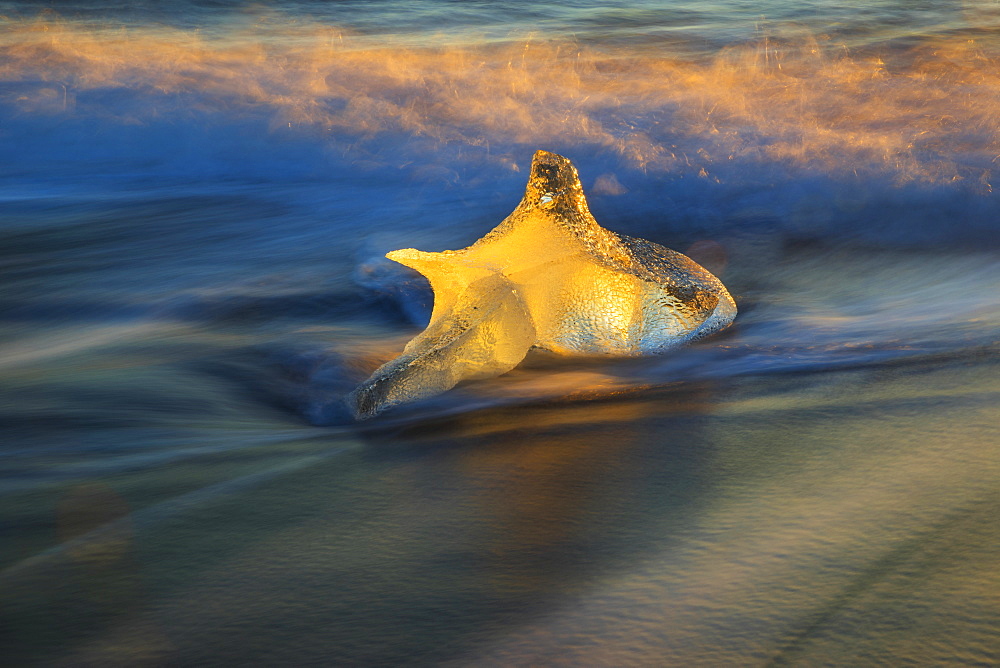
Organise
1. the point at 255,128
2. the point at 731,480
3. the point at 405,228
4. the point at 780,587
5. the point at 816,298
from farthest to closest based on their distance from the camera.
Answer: the point at 255,128 < the point at 405,228 < the point at 816,298 < the point at 731,480 < the point at 780,587

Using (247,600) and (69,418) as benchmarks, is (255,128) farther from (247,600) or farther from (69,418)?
(247,600)

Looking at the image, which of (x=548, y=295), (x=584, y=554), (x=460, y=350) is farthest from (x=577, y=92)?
(x=584, y=554)

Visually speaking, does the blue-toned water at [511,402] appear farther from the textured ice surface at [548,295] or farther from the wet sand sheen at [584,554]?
the textured ice surface at [548,295]

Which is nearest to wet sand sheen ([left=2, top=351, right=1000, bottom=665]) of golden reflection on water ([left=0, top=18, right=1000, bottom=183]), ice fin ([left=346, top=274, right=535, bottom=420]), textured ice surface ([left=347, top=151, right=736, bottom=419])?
ice fin ([left=346, top=274, right=535, bottom=420])

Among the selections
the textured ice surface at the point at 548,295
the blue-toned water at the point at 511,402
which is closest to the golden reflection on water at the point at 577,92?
the blue-toned water at the point at 511,402

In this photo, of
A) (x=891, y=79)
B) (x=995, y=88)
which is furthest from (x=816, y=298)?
(x=891, y=79)

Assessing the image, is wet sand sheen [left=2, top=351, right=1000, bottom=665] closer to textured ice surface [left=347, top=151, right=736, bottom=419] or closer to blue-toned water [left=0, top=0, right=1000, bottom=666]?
blue-toned water [left=0, top=0, right=1000, bottom=666]
